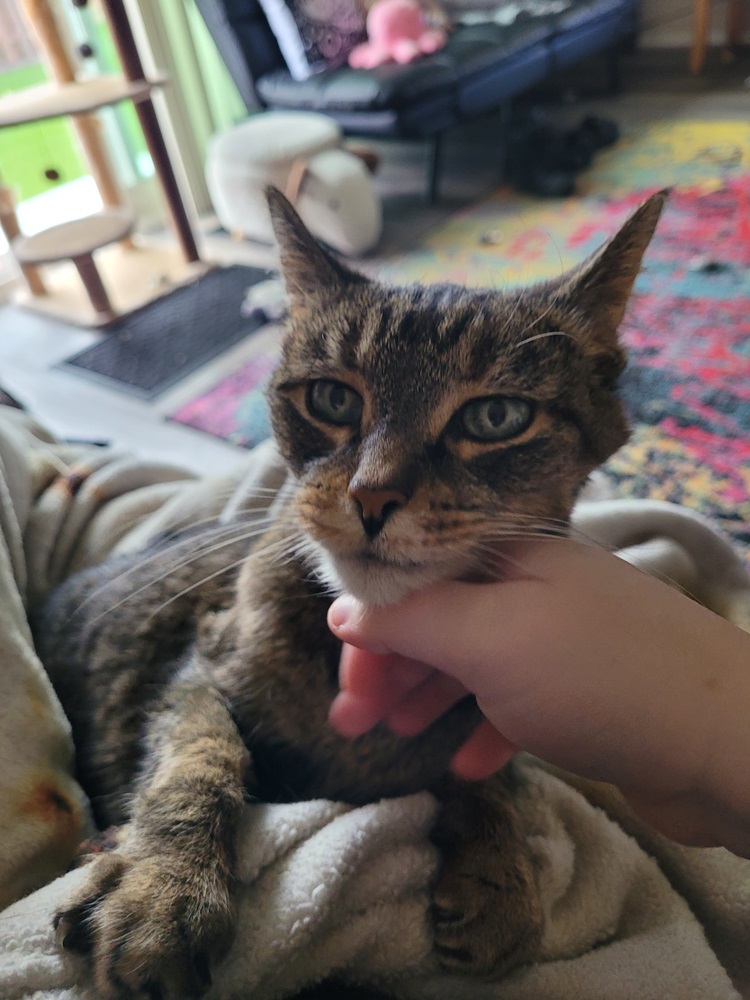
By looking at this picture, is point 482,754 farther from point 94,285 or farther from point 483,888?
point 94,285

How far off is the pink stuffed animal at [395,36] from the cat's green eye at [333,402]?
3635mm

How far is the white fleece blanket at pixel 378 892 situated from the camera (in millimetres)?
664

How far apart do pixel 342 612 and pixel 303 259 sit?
1.60 feet

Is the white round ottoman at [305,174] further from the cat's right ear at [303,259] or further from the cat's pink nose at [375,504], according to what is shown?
the cat's pink nose at [375,504]

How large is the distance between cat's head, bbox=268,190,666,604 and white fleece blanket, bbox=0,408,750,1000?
26 cm

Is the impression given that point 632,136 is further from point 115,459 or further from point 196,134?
point 115,459

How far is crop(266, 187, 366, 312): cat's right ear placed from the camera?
0.95m

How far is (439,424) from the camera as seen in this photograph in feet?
2.50

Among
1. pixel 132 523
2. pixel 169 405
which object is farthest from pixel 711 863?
pixel 169 405

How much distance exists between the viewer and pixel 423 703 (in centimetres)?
80

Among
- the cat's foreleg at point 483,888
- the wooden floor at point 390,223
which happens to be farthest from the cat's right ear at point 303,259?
the wooden floor at point 390,223

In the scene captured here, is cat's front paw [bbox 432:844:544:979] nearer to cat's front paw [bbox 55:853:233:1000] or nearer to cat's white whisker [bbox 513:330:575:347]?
cat's front paw [bbox 55:853:233:1000]

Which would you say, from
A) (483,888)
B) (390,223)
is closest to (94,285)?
(390,223)

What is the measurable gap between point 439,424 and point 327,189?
114 inches
